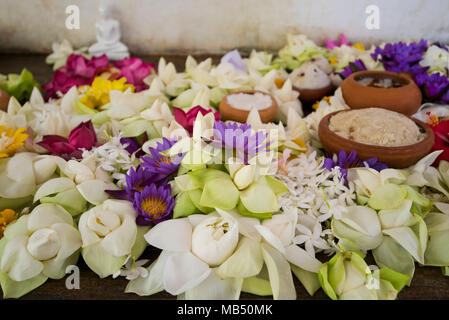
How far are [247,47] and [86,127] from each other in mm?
1204

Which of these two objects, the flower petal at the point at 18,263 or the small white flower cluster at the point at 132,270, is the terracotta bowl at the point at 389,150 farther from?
the flower petal at the point at 18,263

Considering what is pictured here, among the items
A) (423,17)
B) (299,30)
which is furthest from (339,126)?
(423,17)

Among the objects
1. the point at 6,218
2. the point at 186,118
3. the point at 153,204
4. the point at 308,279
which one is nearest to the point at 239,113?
the point at 186,118

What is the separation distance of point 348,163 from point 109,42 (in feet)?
4.31

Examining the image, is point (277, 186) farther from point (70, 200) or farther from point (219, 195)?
point (70, 200)

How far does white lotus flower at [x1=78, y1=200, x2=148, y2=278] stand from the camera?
643 mm

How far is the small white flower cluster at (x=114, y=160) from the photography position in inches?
31.3

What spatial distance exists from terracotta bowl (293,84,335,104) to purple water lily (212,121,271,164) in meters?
0.61

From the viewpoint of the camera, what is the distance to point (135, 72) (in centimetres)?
136

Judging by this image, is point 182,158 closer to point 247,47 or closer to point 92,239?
point 92,239

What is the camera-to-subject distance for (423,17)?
68.3 inches

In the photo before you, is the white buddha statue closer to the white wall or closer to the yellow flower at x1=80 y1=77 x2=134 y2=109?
the white wall

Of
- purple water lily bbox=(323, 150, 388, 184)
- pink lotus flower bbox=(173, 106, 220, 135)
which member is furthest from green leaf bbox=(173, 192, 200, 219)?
purple water lily bbox=(323, 150, 388, 184)

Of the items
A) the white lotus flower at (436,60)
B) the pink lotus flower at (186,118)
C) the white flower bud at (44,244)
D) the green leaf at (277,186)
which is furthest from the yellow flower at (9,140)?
the white lotus flower at (436,60)
